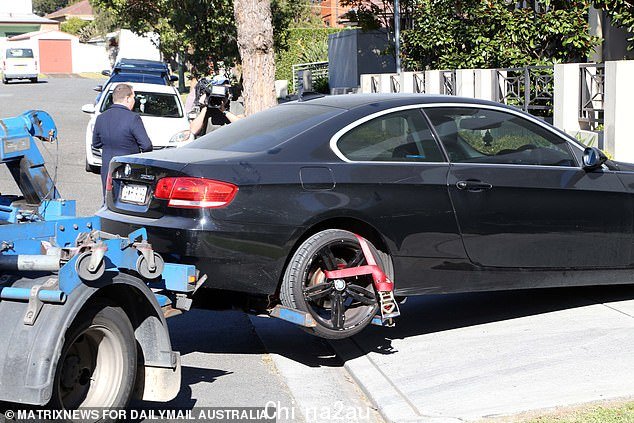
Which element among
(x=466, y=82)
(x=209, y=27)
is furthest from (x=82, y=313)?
(x=209, y=27)

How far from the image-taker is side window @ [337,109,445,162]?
6.64 metres

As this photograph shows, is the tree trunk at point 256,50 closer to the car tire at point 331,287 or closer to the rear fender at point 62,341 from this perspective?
the car tire at point 331,287

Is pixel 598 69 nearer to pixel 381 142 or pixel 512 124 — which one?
pixel 512 124

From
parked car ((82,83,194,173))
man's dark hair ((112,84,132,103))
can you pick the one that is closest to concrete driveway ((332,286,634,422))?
man's dark hair ((112,84,132,103))

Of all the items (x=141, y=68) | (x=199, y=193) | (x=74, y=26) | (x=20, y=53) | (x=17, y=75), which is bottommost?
(x=199, y=193)

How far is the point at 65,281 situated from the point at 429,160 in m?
3.00

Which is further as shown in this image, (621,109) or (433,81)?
(433,81)

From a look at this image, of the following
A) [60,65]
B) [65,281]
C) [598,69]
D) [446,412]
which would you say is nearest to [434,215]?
[446,412]

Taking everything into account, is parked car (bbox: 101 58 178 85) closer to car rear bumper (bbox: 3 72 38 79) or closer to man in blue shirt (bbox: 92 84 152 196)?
man in blue shirt (bbox: 92 84 152 196)

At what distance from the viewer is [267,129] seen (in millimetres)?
6953

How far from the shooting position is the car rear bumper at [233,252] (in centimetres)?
605

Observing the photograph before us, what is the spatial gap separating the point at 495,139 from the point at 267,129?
5.68 ft

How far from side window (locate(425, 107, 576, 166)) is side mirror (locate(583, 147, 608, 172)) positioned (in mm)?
107

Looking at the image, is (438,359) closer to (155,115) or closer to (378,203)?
(378,203)
